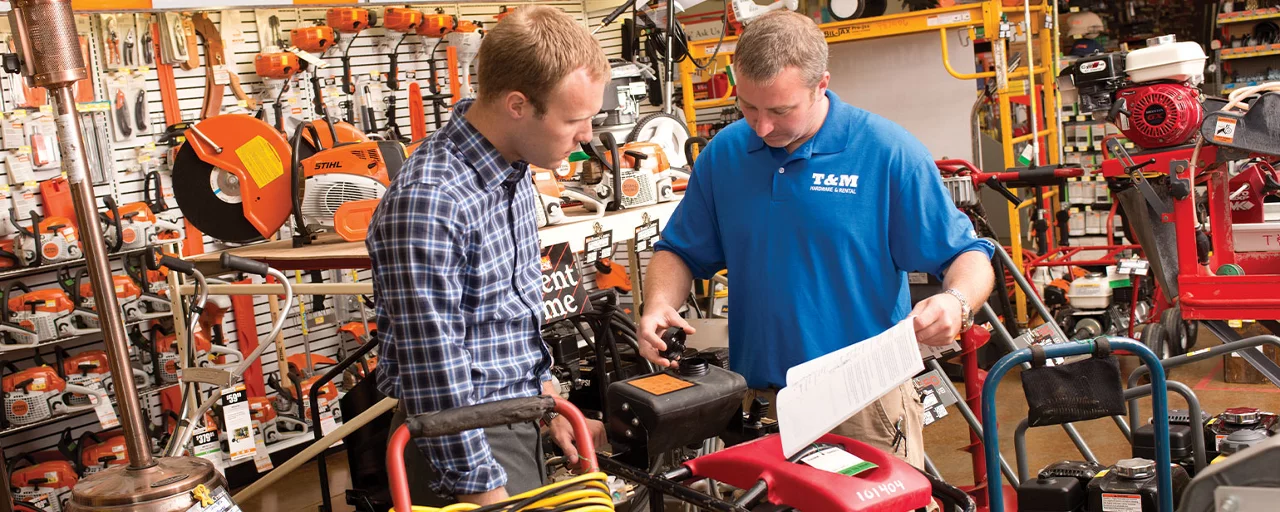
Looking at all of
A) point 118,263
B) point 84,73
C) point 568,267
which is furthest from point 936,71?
point 84,73

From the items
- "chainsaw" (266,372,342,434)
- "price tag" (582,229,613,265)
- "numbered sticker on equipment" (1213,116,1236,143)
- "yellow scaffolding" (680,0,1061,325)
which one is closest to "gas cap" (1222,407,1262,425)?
"numbered sticker on equipment" (1213,116,1236,143)

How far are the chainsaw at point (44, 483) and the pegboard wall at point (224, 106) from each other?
225 mm

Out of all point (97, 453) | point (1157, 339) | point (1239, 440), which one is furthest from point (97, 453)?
point (1157, 339)

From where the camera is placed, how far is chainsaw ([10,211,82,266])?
194 inches

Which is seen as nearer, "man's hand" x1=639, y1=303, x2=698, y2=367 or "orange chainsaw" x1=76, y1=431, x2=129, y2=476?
"man's hand" x1=639, y1=303, x2=698, y2=367

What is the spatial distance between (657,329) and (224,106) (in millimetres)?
4210

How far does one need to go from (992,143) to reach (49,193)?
8.11 m

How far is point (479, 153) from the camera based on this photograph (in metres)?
1.87

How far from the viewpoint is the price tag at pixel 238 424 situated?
4.04m

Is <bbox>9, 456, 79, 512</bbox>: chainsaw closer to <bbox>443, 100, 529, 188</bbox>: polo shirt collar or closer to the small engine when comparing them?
<bbox>443, 100, 529, 188</bbox>: polo shirt collar

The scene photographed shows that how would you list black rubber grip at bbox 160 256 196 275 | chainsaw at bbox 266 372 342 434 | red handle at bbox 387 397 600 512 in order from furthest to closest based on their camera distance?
1. chainsaw at bbox 266 372 342 434
2. black rubber grip at bbox 160 256 196 275
3. red handle at bbox 387 397 600 512

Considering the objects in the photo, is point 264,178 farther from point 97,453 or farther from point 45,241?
point 97,453

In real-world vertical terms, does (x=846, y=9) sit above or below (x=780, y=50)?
above

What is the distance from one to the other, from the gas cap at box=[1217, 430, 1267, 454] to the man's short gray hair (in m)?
1.38
